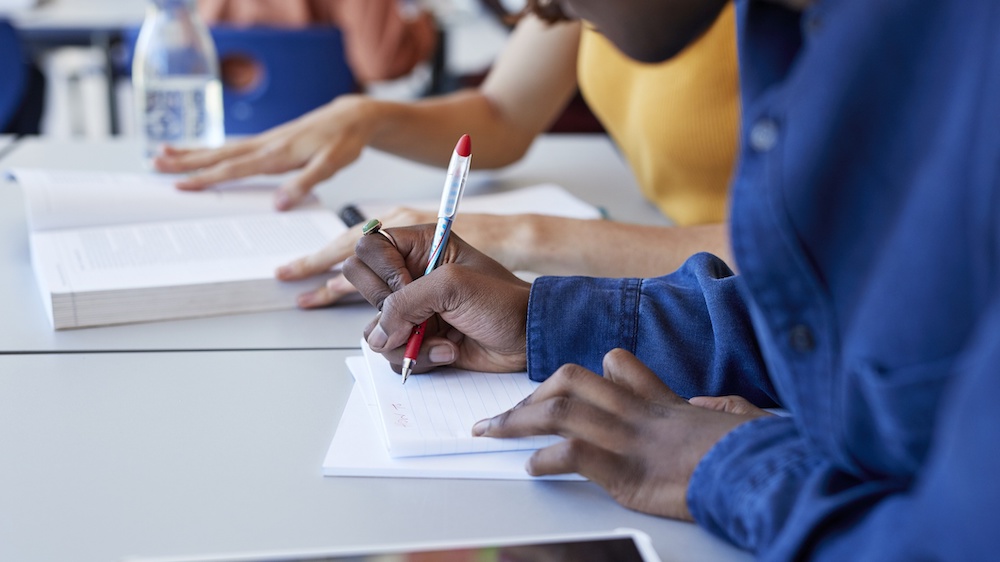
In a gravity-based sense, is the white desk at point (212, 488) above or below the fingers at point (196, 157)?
below

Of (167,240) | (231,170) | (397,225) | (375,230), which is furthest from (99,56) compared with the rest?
(375,230)

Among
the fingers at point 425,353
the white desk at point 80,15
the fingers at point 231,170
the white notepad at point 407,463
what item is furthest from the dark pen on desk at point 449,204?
the white desk at point 80,15

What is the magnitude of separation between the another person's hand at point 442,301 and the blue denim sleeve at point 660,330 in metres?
0.02

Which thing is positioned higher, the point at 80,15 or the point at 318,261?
the point at 318,261

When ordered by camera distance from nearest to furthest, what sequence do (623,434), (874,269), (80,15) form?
(874,269) → (623,434) → (80,15)

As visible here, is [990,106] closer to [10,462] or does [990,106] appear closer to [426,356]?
[426,356]

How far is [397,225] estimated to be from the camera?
1.14m

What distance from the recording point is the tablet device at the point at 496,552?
0.58 meters

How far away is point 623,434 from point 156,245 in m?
0.69

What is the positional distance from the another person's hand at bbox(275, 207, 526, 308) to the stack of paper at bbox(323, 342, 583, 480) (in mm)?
234

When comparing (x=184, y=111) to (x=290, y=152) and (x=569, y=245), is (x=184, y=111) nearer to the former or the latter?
(x=290, y=152)

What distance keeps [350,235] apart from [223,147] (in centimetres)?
45

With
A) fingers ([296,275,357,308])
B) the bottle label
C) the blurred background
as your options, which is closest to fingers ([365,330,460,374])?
fingers ([296,275,357,308])

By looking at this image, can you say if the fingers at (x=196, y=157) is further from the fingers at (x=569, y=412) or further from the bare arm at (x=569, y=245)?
the fingers at (x=569, y=412)
